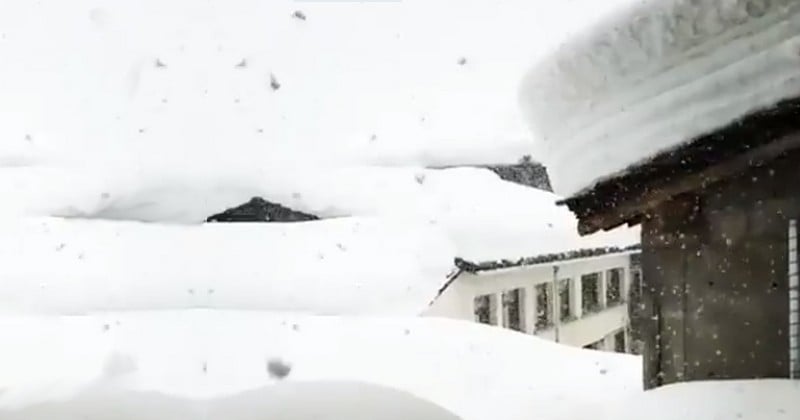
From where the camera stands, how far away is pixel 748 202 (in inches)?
45.3

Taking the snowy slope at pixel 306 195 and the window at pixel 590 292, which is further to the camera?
the snowy slope at pixel 306 195

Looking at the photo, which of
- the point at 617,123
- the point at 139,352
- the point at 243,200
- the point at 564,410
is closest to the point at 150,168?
the point at 243,200

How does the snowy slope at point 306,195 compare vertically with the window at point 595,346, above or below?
above

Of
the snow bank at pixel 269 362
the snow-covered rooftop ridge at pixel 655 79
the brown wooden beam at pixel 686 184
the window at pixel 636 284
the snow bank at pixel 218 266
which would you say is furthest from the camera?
the snow bank at pixel 218 266

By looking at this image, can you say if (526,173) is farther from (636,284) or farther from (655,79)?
(655,79)

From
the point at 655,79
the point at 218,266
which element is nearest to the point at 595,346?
the point at 655,79

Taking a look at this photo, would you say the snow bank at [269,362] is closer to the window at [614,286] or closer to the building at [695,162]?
the window at [614,286]

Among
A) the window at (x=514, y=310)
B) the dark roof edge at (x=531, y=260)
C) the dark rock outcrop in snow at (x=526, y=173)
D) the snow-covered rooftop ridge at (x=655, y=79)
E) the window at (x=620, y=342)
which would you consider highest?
the snow-covered rooftop ridge at (x=655, y=79)

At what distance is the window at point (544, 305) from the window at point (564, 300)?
1 cm

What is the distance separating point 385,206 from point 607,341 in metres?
0.47

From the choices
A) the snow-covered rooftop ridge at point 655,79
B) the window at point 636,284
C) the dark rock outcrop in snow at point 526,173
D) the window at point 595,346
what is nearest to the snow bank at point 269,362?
the window at point 595,346

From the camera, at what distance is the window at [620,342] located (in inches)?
54.0

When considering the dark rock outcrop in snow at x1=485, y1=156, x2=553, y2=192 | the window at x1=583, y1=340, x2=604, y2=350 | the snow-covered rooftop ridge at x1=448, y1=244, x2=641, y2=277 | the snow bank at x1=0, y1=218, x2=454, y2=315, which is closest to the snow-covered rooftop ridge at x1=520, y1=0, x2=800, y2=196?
the dark rock outcrop in snow at x1=485, y1=156, x2=553, y2=192

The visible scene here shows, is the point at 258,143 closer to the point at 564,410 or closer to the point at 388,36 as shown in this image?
the point at 388,36
